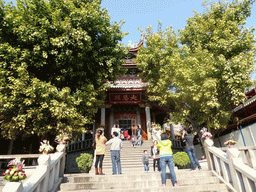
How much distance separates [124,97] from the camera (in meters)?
15.4

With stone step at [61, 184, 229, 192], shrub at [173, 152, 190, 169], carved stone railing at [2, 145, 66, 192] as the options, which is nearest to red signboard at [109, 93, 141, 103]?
shrub at [173, 152, 190, 169]

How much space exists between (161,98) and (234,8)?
744 centimetres

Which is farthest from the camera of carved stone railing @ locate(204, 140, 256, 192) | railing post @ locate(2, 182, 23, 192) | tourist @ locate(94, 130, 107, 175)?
tourist @ locate(94, 130, 107, 175)

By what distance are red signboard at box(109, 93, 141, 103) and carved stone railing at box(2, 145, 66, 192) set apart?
→ 9606 millimetres

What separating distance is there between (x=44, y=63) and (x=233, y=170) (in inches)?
318

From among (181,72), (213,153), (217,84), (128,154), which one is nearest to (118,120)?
(128,154)

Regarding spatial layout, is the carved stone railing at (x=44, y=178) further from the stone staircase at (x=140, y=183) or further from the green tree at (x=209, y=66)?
the green tree at (x=209, y=66)

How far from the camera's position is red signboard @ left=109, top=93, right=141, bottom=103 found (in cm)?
1537

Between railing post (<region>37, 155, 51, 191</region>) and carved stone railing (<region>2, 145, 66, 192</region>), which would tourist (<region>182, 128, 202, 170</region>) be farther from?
railing post (<region>37, 155, 51, 191</region>)

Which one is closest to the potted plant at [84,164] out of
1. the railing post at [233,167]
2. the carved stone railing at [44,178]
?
the carved stone railing at [44,178]

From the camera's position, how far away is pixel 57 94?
7434 mm

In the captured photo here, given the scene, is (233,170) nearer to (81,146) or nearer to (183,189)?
(183,189)

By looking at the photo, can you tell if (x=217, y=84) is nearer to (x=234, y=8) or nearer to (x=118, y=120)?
(x=234, y=8)


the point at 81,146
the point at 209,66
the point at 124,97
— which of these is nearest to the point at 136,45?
the point at 124,97
